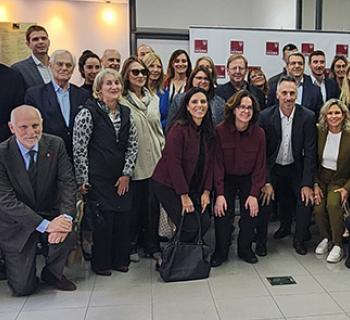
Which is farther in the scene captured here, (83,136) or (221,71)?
(221,71)

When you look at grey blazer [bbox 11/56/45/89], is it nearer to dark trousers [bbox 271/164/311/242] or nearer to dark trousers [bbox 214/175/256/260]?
dark trousers [bbox 214/175/256/260]

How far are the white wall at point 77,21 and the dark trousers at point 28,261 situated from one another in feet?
15.9

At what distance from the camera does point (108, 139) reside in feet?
9.78

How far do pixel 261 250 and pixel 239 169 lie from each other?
736 millimetres

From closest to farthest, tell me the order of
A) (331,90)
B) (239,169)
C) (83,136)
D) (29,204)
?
(29,204) < (83,136) < (239,169) < (331,90)

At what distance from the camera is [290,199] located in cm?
391

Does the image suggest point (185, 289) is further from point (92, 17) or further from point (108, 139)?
point (92, 17)

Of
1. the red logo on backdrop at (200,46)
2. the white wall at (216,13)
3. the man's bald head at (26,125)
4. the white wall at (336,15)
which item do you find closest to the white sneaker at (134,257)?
the man's bald head at (26,125)

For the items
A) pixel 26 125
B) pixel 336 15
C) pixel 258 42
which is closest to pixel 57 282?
pixel 26 125

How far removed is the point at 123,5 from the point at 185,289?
Result: 17.8 ft

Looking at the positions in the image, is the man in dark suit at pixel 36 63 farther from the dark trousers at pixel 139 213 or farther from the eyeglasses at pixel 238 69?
the eyeglasses at pixel 238 69

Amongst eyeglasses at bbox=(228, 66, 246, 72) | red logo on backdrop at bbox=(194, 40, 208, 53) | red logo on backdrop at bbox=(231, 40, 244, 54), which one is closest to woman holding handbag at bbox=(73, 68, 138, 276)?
eyeglasses at bbox=(228, 66, 246, 72)

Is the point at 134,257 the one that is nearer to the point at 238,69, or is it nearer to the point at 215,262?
the point at 215,262

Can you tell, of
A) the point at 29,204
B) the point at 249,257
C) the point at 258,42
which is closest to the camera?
the point at 29,204
